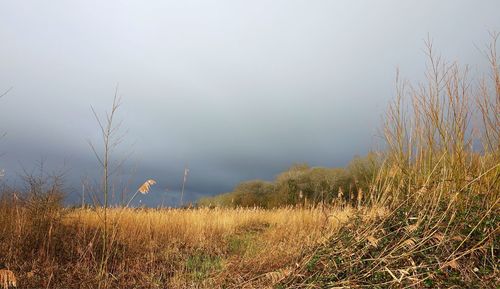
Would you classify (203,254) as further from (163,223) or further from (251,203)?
(251,203)

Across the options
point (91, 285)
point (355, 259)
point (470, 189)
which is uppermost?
point (470, 189)

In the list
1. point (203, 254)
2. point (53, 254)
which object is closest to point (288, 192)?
point (203, 254)

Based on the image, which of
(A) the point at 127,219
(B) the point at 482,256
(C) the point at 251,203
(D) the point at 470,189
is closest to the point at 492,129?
(D) the point at 470,189

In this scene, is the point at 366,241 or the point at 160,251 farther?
the point at 160,251

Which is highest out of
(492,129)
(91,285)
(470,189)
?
(492,129)

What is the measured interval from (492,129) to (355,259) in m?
2.58

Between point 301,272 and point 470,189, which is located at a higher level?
point 470,189

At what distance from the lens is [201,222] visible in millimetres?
A: 9734

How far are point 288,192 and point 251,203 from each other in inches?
102

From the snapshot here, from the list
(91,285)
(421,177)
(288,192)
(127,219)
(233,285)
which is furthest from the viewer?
(288,192)

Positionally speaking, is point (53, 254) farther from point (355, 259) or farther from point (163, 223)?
point (355, 259)

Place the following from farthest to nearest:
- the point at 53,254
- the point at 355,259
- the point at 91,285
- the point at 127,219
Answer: the point at 127,219
the point at 53,254
the point at 91,285
the point at 355,259

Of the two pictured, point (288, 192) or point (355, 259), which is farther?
point (288, 192)

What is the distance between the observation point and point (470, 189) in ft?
16.0
